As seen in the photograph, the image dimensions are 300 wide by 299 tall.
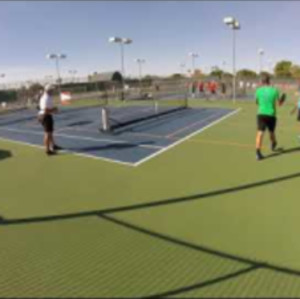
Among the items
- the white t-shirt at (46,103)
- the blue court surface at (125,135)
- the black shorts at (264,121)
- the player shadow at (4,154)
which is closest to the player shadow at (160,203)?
the black shorts at (264,121)

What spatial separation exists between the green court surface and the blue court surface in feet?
3.93

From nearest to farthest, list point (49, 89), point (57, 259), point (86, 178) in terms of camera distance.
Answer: point (57, 259) < point (86, 178) < point (49, 89)

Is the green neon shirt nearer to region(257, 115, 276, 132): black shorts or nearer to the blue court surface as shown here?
region(257, 115, 276, 132): black shorts

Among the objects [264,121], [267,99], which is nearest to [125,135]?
[264,121]

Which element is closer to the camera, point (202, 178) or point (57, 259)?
point (57, 259)

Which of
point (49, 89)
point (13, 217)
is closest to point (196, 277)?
point (13, 217)

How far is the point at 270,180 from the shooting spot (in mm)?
7000

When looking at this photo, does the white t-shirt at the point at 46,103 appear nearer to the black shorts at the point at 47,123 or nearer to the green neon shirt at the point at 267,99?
the black shorts at the point at 47,123

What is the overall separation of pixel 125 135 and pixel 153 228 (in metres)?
8.11

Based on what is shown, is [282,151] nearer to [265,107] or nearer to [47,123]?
[265,107]

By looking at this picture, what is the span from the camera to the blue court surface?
33.1ft

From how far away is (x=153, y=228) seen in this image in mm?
5094

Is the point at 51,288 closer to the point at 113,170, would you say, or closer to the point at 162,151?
the point at 113,170

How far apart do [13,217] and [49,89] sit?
4996 millimetres
